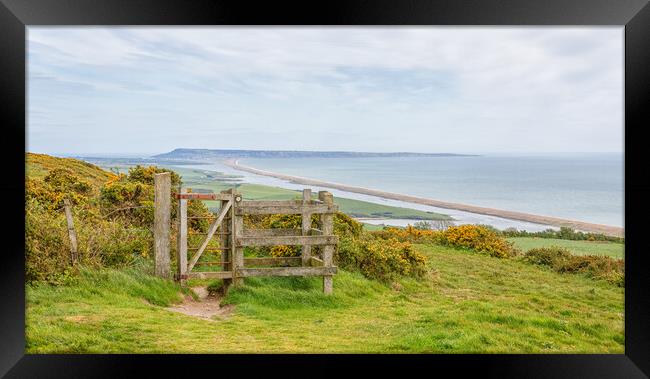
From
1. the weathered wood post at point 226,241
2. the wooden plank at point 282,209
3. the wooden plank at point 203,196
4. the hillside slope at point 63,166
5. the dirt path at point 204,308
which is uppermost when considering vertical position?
the hillside slope at point 63,166

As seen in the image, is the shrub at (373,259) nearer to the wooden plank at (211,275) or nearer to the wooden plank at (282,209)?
the wooden plank at (282,209)

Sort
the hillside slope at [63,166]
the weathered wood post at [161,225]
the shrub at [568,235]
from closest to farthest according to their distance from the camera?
the weathered wood post at [161,225] < the hillside slope at [63,166] < the shrub at [568,235]

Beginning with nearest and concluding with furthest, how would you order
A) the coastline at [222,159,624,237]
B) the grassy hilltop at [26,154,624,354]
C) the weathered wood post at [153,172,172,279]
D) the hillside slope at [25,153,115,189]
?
1. the grassy hilltop at [26,154,624,354]
2. the weathered wood post at [153,172,172,279]
3. the hillside slope at [25,153,115,189]
4. the coastline at [222,159,624,237]

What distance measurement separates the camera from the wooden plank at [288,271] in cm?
812

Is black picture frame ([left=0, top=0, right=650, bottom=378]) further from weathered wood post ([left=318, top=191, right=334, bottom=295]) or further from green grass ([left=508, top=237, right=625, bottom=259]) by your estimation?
green grass ([left=508, top=237, right=625, bottom=259])

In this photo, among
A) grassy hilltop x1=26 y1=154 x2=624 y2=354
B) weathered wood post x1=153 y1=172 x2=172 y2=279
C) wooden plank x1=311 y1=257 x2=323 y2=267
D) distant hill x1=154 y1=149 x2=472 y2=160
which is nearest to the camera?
grassy hilltop x1=26 y1=154 x2=624 y2=354

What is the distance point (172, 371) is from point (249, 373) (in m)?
0.62

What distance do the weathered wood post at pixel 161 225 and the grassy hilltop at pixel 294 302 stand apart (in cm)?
19

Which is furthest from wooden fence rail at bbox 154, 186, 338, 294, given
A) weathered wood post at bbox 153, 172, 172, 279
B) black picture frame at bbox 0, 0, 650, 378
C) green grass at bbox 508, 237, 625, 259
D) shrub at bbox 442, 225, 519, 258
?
green grass at bbox 508, 237, 625, 259

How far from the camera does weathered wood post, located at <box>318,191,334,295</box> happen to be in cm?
832

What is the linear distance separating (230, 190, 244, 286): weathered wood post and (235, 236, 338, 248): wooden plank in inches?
1.7

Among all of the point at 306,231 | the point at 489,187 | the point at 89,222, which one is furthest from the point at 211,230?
the point at 489,187

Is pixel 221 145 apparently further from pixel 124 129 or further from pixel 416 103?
pixel 416 103

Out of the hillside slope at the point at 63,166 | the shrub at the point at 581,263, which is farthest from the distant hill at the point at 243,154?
the shrub at the point at 581,263
